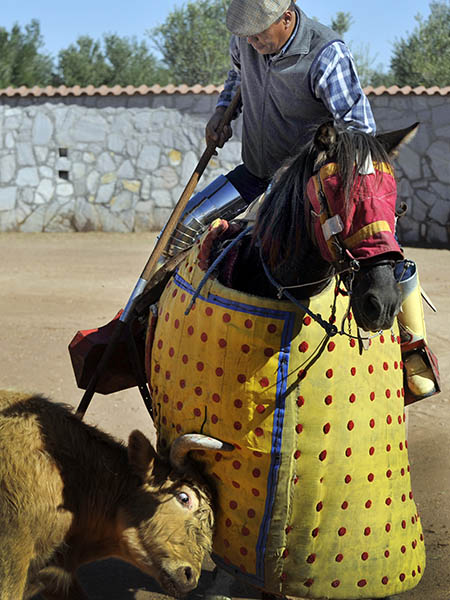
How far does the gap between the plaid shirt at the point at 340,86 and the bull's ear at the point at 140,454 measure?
4.80ft

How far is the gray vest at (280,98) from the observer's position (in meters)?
3.17

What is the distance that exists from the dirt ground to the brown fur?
828 mm

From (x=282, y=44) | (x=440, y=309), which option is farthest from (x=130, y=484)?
(x=440, y=309)

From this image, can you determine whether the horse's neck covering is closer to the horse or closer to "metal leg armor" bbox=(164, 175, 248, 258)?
the horse

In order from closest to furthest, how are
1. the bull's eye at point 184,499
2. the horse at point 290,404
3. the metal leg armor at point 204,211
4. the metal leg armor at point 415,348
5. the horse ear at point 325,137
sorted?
1. the horse ear at point 325,137
2. the horse at point 290,404
3. the bull's eye at point 184,499
4. the metal leg armor at point 415,348
5. the metal leg armor at point 204,211

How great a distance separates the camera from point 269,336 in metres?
2.71

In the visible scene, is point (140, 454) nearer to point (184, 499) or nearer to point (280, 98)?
point (184, 499)

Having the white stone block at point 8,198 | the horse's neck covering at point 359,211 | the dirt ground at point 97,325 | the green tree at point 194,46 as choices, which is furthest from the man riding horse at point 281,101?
the green tree at point 194,46

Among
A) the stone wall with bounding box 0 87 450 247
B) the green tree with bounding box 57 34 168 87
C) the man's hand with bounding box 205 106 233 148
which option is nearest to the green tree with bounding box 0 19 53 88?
the green tree with bounding box 57 34 168 87

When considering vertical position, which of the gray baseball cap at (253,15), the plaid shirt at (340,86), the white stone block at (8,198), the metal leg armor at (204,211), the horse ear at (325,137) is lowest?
the white stone block at (8,198)

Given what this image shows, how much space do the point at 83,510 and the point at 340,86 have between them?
6.38 feet

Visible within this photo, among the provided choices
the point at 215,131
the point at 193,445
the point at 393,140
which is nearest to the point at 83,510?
the point at 193,445

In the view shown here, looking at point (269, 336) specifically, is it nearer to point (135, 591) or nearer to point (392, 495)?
point (392, 495)

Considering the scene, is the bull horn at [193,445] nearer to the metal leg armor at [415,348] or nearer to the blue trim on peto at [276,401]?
the blue trim on peto at [276,401]
